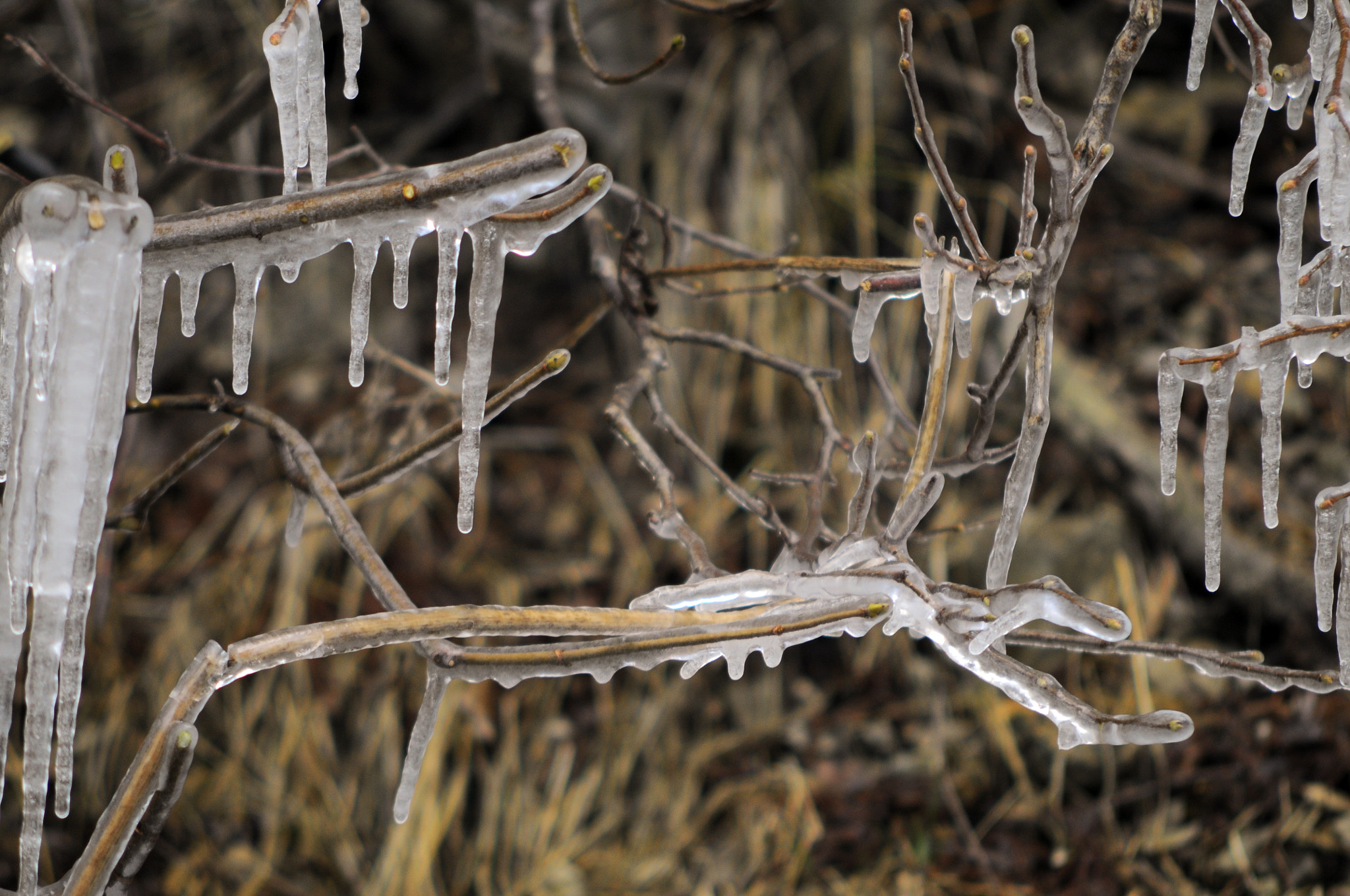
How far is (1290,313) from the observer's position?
2.47 ft

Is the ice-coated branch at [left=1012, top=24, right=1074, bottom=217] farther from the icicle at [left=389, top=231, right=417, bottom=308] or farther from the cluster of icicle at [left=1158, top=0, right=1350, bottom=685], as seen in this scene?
the icicle at [left=389, top=231, right=417, bottom=308]

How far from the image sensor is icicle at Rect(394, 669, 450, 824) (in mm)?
699

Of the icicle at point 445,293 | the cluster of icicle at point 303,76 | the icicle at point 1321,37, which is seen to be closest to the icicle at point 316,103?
the cluster of icicle at point 303,76

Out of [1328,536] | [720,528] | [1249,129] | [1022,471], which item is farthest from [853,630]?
[720,528]

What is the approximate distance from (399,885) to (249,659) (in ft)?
4.05

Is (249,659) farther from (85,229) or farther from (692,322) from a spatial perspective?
(692,322)

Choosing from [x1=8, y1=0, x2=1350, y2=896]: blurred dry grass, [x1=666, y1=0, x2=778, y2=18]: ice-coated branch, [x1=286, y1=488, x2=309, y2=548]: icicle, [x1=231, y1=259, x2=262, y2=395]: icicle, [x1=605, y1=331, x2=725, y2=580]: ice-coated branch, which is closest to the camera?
[x1=231, y1=259, x2=262, y2=395]: icicle

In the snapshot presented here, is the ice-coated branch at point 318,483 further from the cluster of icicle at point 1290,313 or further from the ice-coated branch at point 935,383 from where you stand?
the cluster of icicle at point 1290,313

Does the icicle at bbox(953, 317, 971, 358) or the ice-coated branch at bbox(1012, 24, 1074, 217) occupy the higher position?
the ice-coated branch at bbox(1012, 24, 1074, 217)

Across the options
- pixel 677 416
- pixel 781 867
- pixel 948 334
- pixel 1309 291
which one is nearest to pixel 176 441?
pixel 677 416

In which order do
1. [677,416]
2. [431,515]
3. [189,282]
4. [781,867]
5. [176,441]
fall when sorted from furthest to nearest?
[176,441]
[431,515]
[677,416]
[781,867]
[189,282]

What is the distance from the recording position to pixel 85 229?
1.89 feet

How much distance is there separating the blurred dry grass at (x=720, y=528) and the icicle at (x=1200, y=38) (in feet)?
3.29

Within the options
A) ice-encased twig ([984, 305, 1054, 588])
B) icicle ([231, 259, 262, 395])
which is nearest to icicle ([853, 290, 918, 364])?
ice-encased twig ([984, 305, 1054, 588])
